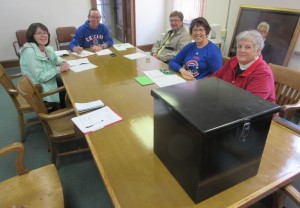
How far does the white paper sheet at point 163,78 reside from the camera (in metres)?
1.86

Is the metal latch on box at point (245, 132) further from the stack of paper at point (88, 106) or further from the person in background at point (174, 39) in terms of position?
the person in background at point (174, 39)

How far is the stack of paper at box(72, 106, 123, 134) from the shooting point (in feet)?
4.14

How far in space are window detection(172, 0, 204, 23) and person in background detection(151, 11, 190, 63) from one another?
1.86m

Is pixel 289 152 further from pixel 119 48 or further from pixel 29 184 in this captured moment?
pixel 119 48

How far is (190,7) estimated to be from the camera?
15.4 feet

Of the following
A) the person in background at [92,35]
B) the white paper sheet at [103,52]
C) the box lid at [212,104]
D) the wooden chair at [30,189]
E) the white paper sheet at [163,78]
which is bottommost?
the wooden chair at [30,189]

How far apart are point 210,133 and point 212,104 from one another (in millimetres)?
179

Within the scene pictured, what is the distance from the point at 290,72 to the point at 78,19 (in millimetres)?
4191

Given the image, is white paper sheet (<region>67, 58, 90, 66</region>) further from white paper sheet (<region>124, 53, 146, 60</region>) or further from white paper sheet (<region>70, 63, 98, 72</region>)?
white paper sheet (<region>124, 53, 146, 60</region>)

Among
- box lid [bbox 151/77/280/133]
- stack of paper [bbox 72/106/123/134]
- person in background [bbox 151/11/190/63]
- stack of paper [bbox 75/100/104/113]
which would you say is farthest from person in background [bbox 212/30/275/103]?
person in background [bbox 151/11/190/63]

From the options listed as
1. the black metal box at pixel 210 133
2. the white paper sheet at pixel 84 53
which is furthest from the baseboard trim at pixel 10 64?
the black metal box at pixel 210 133

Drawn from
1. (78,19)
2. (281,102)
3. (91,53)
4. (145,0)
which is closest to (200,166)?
(281,102)

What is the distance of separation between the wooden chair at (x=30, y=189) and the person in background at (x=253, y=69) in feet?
4.60

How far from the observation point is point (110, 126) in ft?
4.19
